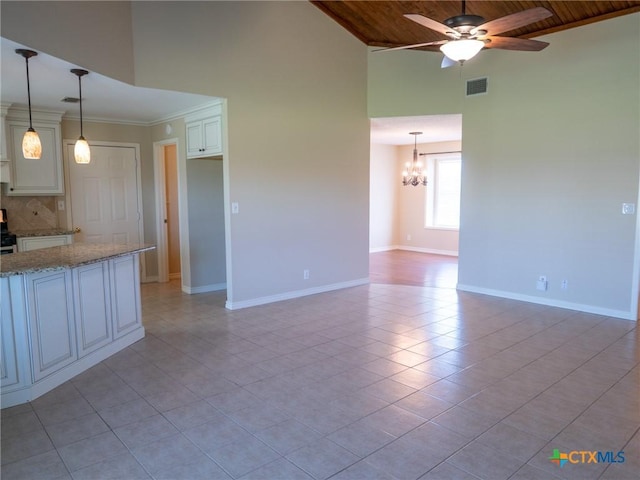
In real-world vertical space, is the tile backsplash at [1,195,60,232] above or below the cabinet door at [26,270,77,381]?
above

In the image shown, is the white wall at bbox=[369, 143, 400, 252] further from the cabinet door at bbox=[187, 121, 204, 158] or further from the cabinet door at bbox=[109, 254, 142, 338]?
the cabinet door at bbox=[109, 254, 142, 338]

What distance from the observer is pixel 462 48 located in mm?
3334

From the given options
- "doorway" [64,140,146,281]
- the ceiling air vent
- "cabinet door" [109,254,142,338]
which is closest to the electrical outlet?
the ceiling air vent

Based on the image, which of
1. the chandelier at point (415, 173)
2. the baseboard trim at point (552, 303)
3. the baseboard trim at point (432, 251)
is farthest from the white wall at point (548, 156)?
the baseboard trim at point (432, 251)

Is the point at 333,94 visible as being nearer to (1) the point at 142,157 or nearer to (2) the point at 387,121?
(2) the point at 387,121

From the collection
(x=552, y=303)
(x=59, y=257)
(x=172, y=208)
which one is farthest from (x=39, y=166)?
(x=552, y=303)

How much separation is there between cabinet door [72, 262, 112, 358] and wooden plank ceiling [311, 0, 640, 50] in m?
4.17

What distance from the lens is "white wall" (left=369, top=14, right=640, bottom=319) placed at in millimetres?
4578

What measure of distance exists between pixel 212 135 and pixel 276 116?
31.6 inches

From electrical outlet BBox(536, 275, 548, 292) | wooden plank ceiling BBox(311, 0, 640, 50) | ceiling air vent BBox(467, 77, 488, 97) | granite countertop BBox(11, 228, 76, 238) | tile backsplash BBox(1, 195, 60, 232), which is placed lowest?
electrical outlet BBox(536, 275, 548, 292)

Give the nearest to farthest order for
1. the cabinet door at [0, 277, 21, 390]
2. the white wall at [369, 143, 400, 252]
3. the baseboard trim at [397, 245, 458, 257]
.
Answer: the cabinet door at [0, 277, 21, 390]
the baseboard trim at [397, 245, 458, 257]
the white wall at [369, 143, 400, 252]

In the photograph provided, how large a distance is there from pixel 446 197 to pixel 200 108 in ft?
20.3

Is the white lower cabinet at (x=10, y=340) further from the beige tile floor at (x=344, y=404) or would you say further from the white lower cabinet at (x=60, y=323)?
the beige tile floor at (x=344, y=404)

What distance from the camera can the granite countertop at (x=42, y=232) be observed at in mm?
5037
